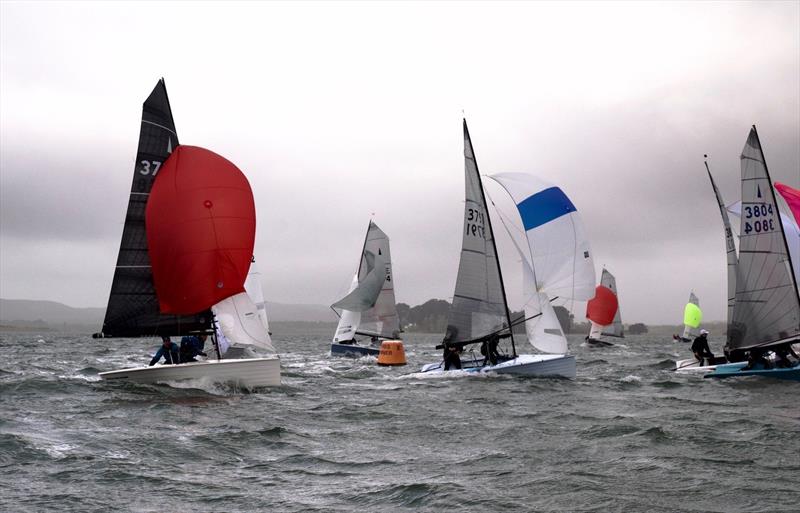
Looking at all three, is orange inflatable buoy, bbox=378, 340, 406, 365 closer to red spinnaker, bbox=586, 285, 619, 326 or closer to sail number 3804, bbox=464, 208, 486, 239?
sail number 3804, bbox=464, 208, 486, 239

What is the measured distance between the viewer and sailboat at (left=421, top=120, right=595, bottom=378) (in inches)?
1109

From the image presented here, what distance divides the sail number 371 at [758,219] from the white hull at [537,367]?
7.66 meters

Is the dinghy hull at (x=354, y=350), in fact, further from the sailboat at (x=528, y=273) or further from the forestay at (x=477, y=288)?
the forestay at (x=477, y=288)

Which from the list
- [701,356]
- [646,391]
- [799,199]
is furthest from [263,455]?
[799,199]

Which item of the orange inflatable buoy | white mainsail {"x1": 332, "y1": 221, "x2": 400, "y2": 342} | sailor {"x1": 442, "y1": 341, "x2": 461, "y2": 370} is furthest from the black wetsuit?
white mainsail {"x1": 332, "y1": 221, "x2": 400, "y2": 342}

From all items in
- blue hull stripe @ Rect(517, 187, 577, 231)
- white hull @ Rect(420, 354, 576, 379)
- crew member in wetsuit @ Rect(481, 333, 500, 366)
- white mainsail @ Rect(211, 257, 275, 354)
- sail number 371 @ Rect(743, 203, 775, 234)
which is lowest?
white hull @ Rect(420, 354, 576, 379)

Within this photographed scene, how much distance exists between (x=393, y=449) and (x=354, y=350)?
104ft

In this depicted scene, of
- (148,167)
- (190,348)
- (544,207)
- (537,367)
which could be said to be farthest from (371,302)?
(148,167)

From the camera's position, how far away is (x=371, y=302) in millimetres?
47625

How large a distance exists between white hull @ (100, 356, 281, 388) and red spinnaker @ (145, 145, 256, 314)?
2176 mm

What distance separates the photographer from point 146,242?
2322 centimetres

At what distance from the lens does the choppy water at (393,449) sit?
10.6 metres

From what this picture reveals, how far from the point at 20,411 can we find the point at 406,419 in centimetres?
869

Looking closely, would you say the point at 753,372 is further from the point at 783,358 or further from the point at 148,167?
the point at 148,167
